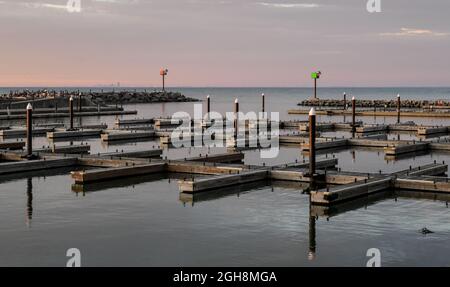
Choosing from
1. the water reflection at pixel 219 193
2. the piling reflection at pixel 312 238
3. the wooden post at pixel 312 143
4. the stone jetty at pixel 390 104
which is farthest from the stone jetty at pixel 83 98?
the piling reflection at pixel 312 238

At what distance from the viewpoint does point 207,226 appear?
20.4m

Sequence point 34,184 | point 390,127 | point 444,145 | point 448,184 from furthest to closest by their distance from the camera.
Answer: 1. point 390,127
2. point 444,145
3. point 34,184
4. point 448,184

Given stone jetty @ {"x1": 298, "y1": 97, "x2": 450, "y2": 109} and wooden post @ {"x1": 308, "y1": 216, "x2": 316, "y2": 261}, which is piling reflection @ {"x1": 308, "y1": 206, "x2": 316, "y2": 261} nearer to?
wooden post @ {"x1": 308, "y1": 216, "x2": 316, "y2": 261}

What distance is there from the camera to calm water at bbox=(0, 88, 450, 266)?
671 inches

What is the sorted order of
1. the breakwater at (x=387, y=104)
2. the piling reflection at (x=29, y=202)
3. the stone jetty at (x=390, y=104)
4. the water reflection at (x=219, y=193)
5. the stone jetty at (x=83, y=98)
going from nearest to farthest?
the piling reflection at (x=29, y=202) < the water reflection at (x=219, y=193) < the stone jetty at (x=83, y=98) < the stone jetty at (x=390, y=104) < the breakwater at (x=387, y=104)

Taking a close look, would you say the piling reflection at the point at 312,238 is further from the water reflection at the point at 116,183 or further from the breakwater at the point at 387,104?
the breakwater at the point at 387,104

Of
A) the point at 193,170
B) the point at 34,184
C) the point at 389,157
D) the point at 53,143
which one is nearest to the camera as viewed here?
the point at 34,184

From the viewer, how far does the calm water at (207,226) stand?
671 inches

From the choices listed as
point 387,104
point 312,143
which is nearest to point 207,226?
point 312,143

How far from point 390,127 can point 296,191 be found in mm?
31251

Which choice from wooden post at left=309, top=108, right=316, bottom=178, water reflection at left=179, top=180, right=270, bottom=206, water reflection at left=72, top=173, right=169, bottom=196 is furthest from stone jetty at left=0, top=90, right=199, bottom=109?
wooden post at left=309, top=108, right=316, bottom=178

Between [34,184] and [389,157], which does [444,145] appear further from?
[34,184]

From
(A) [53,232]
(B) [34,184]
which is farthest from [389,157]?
(A) [53,232]
